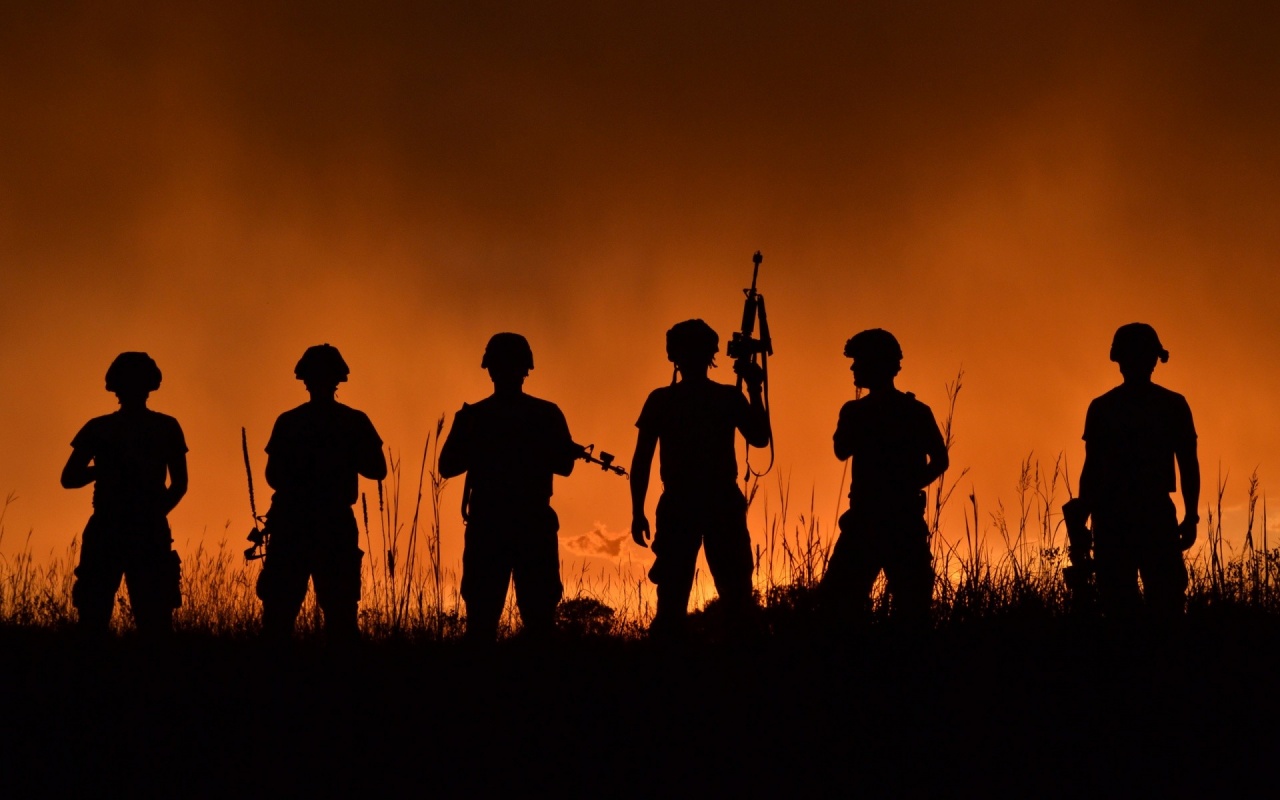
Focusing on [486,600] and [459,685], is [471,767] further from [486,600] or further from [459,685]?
[486,600]

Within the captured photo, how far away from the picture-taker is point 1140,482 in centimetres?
616

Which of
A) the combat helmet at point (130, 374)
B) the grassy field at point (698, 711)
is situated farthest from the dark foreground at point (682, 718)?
the combat helmet at point (130, 374)

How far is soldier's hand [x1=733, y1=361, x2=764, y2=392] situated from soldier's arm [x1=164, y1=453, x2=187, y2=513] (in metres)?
3.48

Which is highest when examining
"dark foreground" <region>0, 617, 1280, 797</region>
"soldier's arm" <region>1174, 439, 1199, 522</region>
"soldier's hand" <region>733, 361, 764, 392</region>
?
"soldier's hand" <region>733, 361, 764, 392</region>

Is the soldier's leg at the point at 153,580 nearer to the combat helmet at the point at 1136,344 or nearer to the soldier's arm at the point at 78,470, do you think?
the soldier's arm at the point at 78,470

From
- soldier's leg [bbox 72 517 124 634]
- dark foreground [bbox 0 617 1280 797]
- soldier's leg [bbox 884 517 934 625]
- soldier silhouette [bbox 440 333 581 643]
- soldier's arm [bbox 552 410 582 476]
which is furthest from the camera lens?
soldier's leg [bbox 72 517 124 634]

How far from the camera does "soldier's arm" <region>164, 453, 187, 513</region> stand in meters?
6.89

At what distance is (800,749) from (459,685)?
1.63m

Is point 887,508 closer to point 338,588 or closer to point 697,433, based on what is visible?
point 697,433

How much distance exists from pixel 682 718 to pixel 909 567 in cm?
194

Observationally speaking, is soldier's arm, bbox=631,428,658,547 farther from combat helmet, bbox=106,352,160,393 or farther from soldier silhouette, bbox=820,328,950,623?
combat helmet, bbox=106,352,160,393

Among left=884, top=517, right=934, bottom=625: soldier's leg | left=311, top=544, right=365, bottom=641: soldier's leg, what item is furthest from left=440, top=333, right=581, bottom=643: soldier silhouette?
left=884, top=517, right=934, bottom=625: soldier's leg

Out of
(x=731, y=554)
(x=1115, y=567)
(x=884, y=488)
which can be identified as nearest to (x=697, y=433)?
(x=731, y=554)

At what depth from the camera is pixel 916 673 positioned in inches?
193
